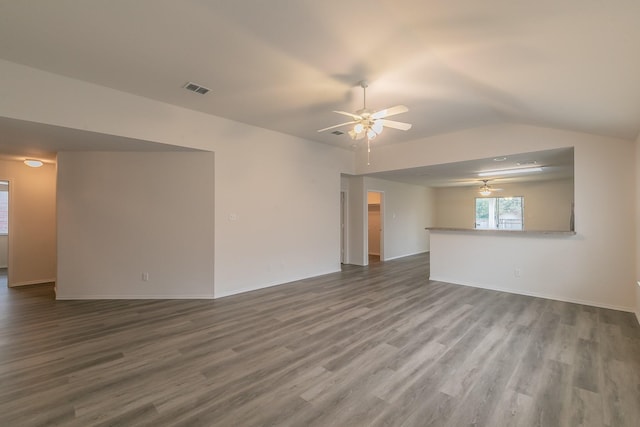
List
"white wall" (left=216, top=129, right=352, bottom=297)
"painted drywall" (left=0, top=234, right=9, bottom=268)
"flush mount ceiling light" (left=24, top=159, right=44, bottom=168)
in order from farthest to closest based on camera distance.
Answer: "painted drywall" (left=0, top=234, right=9, bottom=268), "flush mount ceiling light" (left=24, top=159, right=44, bottom=168), "white wall" (left=216, top=129, right=352, bottom=297)

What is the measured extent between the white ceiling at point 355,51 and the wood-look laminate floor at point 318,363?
254 centimetres

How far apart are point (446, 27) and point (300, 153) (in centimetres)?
395

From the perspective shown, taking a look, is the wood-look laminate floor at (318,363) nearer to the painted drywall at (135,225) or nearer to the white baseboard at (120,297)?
the white baseboard at (120,297)

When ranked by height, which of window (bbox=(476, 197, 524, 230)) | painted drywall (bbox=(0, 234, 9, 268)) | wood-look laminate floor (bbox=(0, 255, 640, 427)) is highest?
window (bbox=(476, 197, 524, 230))

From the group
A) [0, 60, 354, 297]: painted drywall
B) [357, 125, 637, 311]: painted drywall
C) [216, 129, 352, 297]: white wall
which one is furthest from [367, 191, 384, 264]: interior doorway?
[357, 125, 637, 311]: painted drywall

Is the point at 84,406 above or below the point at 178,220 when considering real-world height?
below

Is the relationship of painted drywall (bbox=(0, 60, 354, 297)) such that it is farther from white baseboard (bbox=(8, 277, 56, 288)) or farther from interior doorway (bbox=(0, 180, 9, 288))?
interior doorway (bbox=(0, 180, 9, 288))

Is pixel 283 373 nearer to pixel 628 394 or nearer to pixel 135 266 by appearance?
pixel 628 394

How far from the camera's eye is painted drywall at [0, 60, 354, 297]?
10.6 feet

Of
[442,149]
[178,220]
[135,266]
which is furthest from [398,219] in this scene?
[135,266]

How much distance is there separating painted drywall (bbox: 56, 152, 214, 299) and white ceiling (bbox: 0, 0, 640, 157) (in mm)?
1359

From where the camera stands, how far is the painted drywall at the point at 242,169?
3.22 metres

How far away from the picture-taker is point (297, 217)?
5914mm

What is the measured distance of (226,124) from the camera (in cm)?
473
